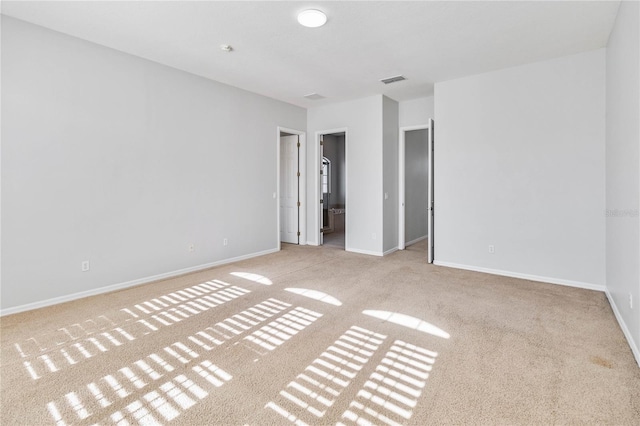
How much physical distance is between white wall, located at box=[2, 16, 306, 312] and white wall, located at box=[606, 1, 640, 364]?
4.65m

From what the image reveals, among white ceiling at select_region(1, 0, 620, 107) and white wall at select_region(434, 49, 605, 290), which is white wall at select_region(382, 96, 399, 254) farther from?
white ceiling at select_region(1, 0, 620, 107)

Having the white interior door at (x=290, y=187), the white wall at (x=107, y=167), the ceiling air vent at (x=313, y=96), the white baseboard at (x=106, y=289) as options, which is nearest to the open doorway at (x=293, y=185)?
the white interior door at (x=290, y=187)

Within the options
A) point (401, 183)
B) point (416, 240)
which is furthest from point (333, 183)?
point (401, 183)

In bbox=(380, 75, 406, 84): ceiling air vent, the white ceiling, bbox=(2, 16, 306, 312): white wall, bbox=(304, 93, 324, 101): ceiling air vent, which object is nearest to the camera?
the white ceiling

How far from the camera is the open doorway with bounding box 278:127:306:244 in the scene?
21.9 ft

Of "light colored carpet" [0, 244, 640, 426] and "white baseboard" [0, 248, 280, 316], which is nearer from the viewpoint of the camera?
"light colored carpet" [0, 244, 640, 426]

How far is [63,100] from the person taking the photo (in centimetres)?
334

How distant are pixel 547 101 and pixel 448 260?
247 cm

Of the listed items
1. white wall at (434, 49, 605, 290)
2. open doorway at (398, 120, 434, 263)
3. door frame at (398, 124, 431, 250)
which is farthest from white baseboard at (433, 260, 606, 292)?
door frame at (398, 124, 431, 250)

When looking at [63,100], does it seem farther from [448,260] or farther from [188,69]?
[448,260]

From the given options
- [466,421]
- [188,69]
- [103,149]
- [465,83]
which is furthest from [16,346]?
[465,83]

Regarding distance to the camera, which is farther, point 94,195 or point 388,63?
point 388,63

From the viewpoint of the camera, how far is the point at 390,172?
5949 millimetres

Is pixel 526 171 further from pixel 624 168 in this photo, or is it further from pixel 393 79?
pixel 393 79
